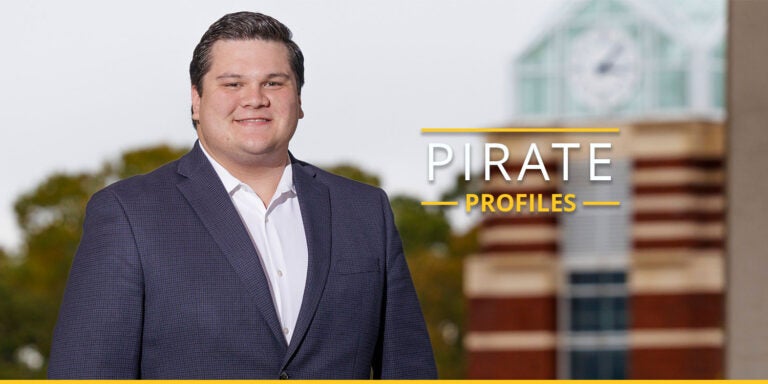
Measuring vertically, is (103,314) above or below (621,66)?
below

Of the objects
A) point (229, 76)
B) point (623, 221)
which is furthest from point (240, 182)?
point (623, 221)

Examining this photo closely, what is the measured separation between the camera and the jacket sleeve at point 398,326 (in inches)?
132

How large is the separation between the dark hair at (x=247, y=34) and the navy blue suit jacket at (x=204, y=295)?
22cm

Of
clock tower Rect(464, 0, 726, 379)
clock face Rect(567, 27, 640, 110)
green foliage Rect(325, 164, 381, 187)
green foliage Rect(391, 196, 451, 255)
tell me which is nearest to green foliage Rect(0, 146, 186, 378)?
green foliage Rect(391, 196, 451, 255)

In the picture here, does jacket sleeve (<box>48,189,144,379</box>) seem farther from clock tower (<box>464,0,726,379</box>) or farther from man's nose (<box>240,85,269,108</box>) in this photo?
clock tower (<box>464,0,726,379</box>)

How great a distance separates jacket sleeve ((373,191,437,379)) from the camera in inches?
132

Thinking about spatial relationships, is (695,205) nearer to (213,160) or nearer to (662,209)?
(662,209)

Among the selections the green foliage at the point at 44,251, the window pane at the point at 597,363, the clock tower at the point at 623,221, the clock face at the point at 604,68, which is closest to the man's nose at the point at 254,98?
the clock tower at the point at 623,221

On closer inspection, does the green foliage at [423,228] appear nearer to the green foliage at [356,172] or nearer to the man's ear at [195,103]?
the green foliage at [356,172]

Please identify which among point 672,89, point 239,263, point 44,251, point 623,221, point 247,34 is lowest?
point 44,251

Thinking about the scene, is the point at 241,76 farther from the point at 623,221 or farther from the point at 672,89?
the point at 623,221

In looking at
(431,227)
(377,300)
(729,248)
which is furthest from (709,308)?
(377,300)

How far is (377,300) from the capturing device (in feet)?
10.8

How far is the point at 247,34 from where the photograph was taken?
10.7 feet
